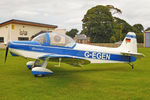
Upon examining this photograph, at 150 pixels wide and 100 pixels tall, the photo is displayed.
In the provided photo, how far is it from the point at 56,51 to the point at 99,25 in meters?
48.3

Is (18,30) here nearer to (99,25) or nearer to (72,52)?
(99,25)

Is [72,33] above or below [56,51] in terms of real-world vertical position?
above

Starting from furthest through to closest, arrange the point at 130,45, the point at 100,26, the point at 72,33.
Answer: the point at 72,33 → the point at 100,26 → the point at 130,45

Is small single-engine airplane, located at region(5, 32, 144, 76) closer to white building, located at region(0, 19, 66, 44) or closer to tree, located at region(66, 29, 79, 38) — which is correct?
white building, located at region(0, 19, 66, 44)

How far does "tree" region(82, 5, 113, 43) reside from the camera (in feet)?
174

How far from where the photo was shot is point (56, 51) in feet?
23.6

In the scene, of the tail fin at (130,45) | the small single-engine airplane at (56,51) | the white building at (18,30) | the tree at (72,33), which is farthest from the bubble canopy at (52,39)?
the tree at (72,33)

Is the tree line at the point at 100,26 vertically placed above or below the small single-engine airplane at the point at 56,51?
above

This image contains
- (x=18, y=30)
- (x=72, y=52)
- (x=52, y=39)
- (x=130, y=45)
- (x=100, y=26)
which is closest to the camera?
(x=52, y=39)

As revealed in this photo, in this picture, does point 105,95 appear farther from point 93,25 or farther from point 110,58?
point 93,25

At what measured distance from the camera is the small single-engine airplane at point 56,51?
657cm

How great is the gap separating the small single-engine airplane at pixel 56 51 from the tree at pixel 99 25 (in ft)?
148

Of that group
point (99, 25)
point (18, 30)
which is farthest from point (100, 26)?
point (18, 30)

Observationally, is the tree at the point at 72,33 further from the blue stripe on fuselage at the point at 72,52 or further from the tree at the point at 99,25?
the blue stripe on fuselage at the point at 72,52
